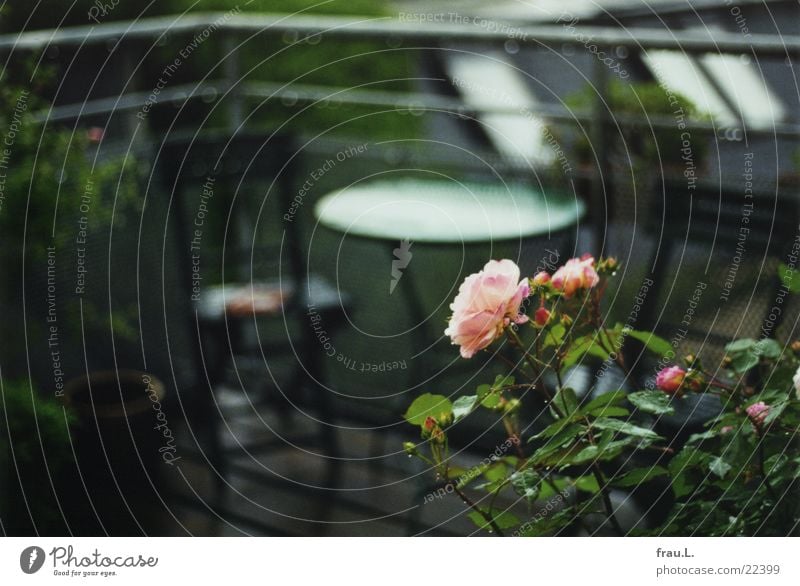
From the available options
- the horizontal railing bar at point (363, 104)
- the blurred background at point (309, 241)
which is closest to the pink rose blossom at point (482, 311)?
the blurred background at point (309, 241)

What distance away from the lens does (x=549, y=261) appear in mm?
1110

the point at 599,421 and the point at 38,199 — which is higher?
the point at 38,199

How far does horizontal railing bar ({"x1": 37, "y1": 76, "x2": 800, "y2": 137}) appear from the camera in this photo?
120cm

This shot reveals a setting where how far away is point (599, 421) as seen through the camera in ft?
2.60

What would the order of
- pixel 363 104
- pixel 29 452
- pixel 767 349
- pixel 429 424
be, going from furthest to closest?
pixel 363 104 < pixel 29 452 < pixel 767 349 < pixel 429 424

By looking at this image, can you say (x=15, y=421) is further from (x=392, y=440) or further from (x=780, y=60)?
(x=780, y=60)

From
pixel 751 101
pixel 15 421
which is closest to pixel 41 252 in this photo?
pixel 15 421

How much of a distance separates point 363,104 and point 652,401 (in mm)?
1030

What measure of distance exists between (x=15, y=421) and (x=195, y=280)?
0.85 ft

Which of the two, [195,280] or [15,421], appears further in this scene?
[195,280]

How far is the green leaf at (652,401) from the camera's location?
0.79 meters

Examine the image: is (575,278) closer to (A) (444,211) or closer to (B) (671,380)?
(B) (671,380)

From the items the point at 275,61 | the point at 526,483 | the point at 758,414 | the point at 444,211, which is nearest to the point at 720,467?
the point at 758,414
